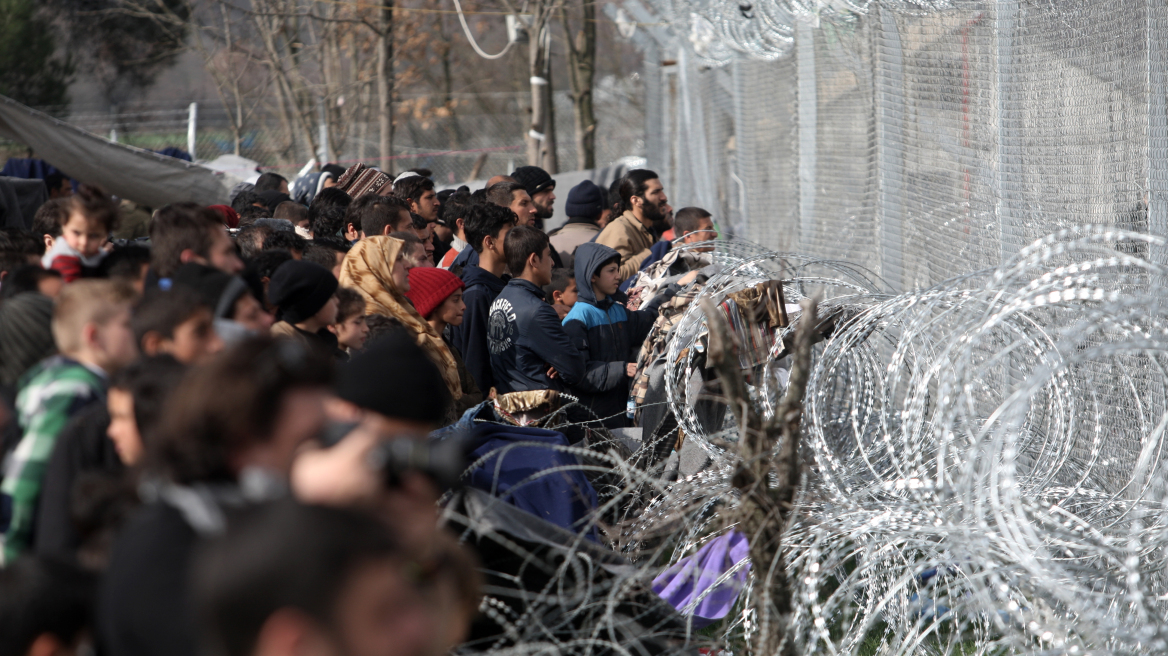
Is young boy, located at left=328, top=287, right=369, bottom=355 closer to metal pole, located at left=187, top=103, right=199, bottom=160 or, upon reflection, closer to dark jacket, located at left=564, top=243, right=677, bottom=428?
dark jacket, located at left=564, top=243, right=677, bottom=428

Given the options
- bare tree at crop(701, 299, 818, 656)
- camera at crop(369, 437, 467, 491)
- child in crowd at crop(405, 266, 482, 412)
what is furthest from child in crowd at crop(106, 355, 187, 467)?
child in crowd at crop(405, 266, 482, 412)

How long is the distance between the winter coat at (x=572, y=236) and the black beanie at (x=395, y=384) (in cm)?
620

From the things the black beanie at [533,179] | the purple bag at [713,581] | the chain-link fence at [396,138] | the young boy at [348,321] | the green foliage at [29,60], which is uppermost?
the green foliage at [29,60]

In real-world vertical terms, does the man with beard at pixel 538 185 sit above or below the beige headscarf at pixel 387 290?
above

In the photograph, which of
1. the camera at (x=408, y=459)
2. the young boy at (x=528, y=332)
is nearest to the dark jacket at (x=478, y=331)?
the young boy at (x=528, y=332)

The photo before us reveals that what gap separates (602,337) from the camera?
5.68m

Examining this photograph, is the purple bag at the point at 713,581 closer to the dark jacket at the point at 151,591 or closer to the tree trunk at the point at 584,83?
the dark jacket at the point at 151,591

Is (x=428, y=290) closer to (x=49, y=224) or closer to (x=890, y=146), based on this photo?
(x=49, y=224)

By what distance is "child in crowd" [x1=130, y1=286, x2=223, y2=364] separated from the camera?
2420 mm

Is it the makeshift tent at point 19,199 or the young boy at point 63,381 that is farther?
the makeshift tent at point 19,199

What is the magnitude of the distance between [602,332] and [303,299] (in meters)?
2.27

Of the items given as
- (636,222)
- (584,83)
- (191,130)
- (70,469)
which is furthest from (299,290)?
(191,130)

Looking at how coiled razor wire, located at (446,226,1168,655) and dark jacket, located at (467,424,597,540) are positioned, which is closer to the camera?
coiled razor wire, located at (446,226,1168,655)

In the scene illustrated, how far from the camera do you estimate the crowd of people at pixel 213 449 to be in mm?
1220
